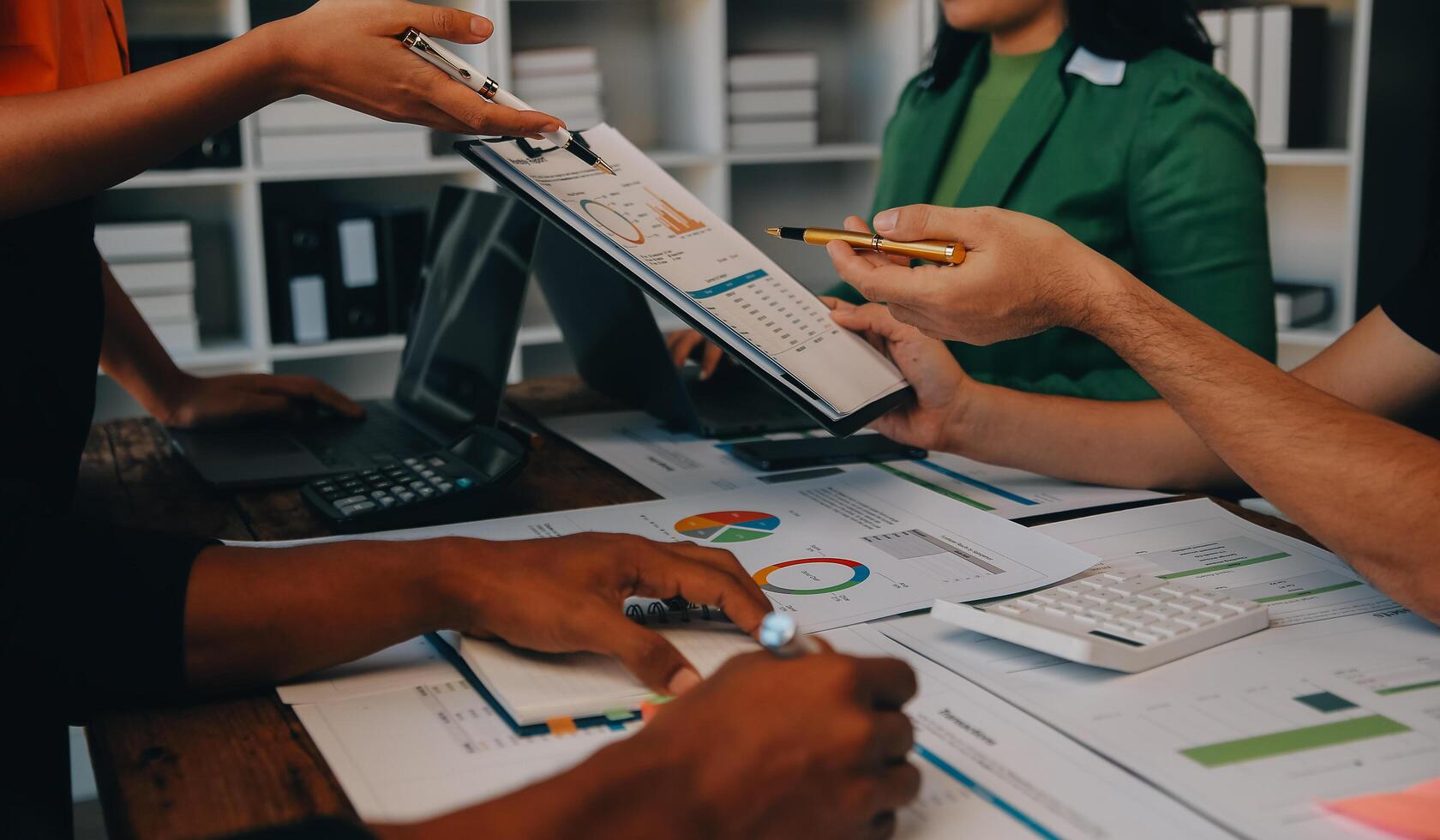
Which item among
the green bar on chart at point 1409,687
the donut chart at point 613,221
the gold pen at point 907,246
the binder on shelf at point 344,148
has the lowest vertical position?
the green bar on chart at point 1409,687

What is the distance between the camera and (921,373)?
1.23 meters

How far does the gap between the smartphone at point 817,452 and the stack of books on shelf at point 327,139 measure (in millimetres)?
1818

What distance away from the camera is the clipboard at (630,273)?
3.40 ft

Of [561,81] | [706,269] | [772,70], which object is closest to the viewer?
[706,269]

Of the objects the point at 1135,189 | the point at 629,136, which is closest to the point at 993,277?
the point at 1135,189

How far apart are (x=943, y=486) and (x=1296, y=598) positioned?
1.21 feet

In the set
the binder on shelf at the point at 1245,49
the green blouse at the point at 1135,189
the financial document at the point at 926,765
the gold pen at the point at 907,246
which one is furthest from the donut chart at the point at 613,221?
the binder on shelf at the point at 1245,49

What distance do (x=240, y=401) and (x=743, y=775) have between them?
111 cm

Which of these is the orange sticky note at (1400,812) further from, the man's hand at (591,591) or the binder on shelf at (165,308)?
the binder on shelf at (165,308)

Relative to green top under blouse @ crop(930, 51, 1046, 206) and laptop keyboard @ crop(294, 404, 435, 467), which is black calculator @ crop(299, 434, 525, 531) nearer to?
laptop keyboard @ crop(294, 404, 435, 467)

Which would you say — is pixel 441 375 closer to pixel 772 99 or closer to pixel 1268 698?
pixel 1268 698

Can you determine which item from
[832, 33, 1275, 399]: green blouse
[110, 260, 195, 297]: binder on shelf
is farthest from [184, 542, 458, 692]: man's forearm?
[110, 260, 195, 297]: binder on shelf

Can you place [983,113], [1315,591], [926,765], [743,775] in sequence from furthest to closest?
1. [983,113]
2. [1315,591]
3. [926,765]
4. [743,775]

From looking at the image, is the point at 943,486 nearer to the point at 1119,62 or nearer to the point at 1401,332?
the point at 1401,332
